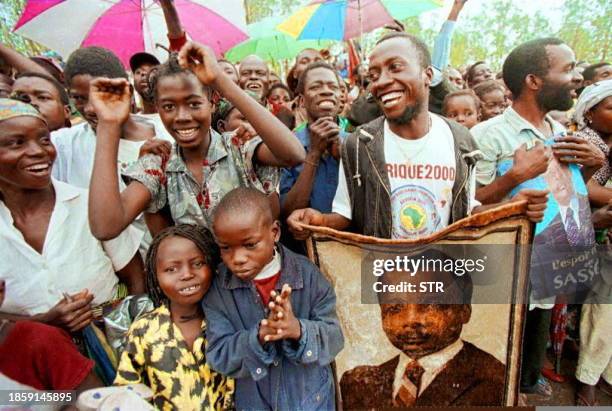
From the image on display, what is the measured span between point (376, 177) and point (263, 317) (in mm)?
813

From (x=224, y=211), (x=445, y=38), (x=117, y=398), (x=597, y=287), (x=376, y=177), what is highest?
(x=445, y=38)

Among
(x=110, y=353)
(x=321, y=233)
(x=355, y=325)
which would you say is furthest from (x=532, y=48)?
(x=110, y=353)

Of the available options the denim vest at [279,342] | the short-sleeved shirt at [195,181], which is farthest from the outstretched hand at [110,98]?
the denim vest at [279,342]

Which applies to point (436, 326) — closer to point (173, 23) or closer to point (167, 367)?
point (167, 367)

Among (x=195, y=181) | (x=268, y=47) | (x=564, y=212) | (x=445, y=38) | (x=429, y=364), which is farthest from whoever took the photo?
(x=268, y=47)

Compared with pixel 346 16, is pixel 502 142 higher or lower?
lower

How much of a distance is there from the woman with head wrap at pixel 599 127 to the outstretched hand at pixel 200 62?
6.57ft

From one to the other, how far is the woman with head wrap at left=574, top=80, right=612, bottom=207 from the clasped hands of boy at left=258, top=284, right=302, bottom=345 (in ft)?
6.42

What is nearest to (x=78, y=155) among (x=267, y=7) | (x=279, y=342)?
(x=279, y=342)

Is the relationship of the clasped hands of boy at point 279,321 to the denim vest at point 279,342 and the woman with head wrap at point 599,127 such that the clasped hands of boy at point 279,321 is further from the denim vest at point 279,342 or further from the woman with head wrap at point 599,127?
the woman with head wrap at point 599,127

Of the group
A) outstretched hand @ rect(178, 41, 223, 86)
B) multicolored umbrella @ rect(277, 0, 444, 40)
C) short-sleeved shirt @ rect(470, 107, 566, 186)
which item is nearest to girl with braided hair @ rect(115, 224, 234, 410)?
outstretched hand @ rect(178, 41, 223, 86)

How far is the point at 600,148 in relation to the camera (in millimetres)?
2207

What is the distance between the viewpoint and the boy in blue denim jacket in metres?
1.41

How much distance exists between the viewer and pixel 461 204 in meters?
1.84
